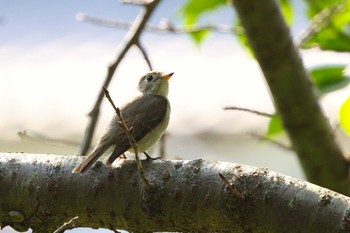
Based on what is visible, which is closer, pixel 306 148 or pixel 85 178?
pixel 85 178

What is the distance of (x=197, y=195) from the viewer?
2260 mm

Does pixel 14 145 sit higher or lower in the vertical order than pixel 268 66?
lower

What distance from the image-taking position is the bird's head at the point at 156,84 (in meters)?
4.18

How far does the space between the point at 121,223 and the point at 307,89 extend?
1.12 meters

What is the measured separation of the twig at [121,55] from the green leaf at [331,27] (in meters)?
0.74

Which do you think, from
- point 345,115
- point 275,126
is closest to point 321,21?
point 275,126

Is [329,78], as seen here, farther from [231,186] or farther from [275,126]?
[231,186]

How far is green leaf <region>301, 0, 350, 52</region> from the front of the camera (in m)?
3.09

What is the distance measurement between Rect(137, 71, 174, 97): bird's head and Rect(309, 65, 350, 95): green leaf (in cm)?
128

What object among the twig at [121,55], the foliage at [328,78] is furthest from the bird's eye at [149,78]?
the foliage at [328,78]

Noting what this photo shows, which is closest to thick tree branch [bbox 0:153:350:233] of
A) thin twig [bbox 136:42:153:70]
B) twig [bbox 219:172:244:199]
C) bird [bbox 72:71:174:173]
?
twig [bbox 219:172:244:199]

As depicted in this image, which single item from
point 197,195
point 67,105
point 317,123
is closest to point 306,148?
point 317,123

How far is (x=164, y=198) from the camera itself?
228 cm

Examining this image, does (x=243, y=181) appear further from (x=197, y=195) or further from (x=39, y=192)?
(x=39, y=192)
